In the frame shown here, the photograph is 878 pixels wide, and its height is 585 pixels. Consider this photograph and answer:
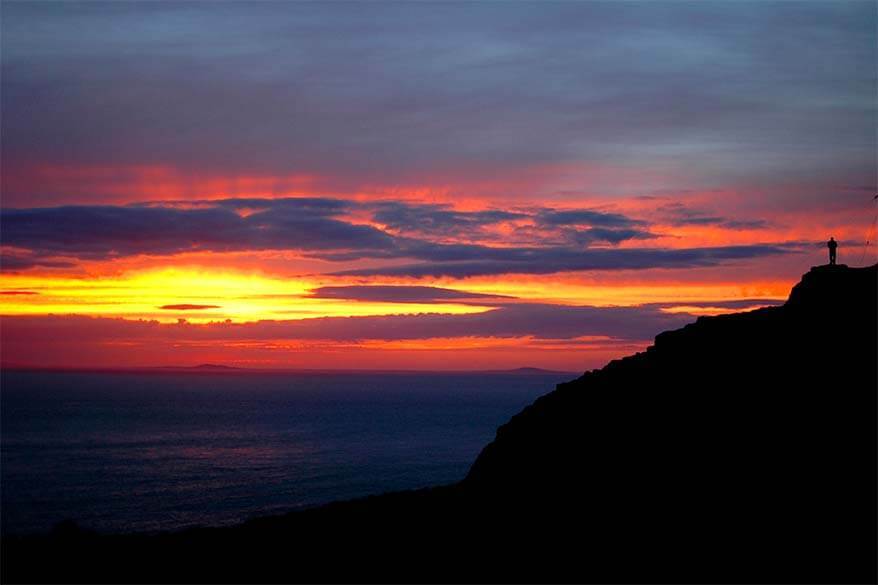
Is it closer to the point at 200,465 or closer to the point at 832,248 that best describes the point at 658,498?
the point at 832,248

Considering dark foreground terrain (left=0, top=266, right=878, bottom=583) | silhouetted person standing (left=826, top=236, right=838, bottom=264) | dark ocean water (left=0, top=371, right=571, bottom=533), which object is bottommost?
dark ocean water (left=0, top=371, right=571, bottom=533)

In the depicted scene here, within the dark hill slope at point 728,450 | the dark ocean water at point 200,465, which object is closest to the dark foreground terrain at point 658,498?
the dark hill slope at point 728,450

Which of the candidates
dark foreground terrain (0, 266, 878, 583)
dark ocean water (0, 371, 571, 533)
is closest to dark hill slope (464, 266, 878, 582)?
dark foreground terrain (0, 266, 878, 583)

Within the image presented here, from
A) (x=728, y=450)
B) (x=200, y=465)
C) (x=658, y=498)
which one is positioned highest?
(x=728, y=450)

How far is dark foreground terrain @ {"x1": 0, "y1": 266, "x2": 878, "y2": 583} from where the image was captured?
869 inches

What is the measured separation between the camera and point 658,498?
25266 mm

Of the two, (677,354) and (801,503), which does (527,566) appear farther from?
(677,354)

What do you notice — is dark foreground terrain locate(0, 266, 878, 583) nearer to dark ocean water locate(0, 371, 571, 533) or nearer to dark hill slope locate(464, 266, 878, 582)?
dark hill slope locate(464, 266, 878, 582)

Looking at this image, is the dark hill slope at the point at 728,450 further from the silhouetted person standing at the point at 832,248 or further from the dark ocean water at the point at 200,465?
the dark ocean water at the point at 200,465

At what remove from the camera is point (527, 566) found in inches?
977

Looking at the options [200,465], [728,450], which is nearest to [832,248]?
[728,450]

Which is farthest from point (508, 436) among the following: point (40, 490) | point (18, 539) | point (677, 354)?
point (40, 490)

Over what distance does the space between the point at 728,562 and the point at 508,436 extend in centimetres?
1383

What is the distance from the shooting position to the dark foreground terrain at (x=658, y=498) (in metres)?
22.1
